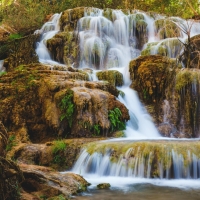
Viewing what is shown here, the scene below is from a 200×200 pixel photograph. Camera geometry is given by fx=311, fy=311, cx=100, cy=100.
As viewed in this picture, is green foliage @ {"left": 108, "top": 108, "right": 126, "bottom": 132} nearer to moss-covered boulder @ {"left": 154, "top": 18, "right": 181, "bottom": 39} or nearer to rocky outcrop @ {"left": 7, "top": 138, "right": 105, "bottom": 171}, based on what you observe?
rocky outcrop @ {"left": 7, "top": 138, "right": 105, "bottom": 171}

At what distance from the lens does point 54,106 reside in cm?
1109

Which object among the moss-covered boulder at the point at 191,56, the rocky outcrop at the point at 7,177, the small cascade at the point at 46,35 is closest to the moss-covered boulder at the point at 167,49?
the moss-covered boulder at the point at 191,56

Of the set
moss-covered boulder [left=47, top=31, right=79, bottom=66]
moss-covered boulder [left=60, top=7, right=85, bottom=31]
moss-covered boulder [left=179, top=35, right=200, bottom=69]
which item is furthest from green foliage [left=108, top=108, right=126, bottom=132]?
moss-covered boulder [left=60, top=7, right=85, bottom=31]

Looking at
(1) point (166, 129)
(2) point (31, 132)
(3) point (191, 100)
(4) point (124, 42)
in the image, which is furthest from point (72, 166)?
(4) point (124, 42)

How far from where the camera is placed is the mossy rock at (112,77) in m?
14.5

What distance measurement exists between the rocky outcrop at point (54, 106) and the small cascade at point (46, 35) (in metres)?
6.23

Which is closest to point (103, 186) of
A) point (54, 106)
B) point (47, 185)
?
point (47, 185)

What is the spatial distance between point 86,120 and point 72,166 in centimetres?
230

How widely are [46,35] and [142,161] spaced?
15.1m

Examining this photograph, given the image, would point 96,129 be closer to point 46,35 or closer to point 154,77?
point 154,77

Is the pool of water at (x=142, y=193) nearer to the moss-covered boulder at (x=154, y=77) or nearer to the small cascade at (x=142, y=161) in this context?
the small cascade at (x=142, y=161)

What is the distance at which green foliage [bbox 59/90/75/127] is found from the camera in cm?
1062

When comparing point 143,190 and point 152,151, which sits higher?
point 152,151

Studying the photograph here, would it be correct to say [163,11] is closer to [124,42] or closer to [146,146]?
[124,42]
